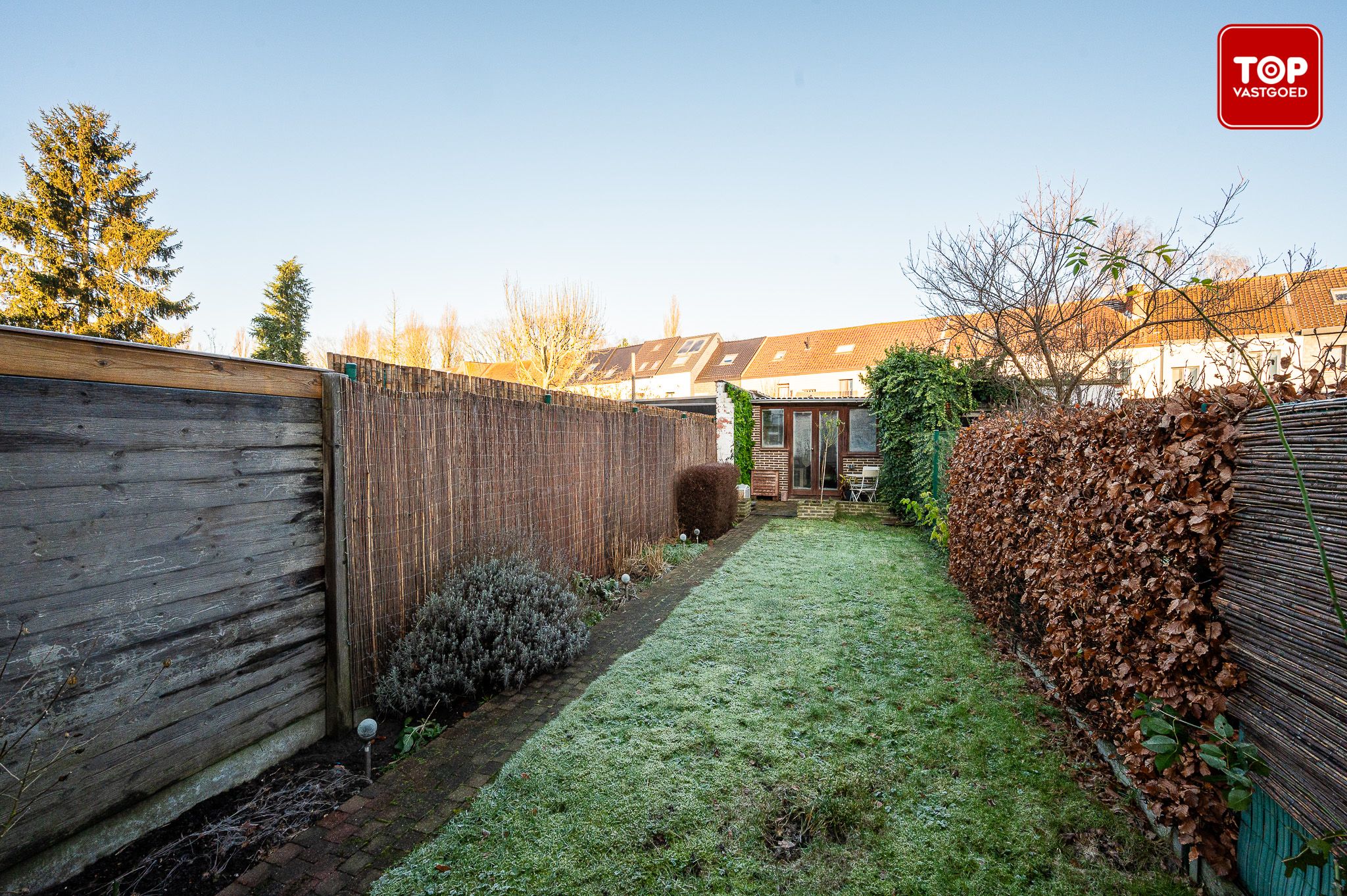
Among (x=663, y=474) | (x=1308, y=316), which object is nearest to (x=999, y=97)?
(x=663, y=474)

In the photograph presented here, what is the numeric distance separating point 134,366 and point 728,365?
116 ft

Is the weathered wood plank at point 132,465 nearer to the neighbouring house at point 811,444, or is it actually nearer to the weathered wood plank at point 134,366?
the weathered wood plank at point 134,366

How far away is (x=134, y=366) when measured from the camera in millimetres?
2201

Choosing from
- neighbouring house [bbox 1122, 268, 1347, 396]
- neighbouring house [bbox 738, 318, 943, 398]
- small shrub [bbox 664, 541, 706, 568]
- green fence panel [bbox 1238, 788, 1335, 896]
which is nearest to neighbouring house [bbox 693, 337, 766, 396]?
neighbouring house [bbox 738, 318, 943, 398]

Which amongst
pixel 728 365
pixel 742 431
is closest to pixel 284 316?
pixel 742 431

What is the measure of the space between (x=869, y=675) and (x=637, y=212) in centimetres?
1382

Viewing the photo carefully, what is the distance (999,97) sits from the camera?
24.7ft

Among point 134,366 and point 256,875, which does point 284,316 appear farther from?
point 256,875

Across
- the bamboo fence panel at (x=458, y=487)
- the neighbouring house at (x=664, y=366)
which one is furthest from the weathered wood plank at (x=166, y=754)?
the neighbouring house at (x=664, y=366)

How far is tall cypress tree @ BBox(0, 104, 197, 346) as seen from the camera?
17.8 metres

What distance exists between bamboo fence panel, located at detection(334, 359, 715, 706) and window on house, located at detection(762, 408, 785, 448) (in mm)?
8765

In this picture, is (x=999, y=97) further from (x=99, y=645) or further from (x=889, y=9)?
(x=99, y=645)

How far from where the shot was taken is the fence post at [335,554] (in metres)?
3.02

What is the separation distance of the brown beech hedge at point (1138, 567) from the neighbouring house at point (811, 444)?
10.9 m
